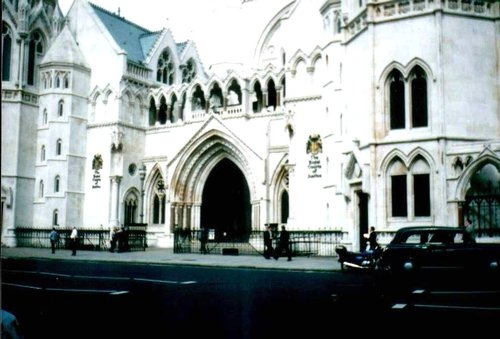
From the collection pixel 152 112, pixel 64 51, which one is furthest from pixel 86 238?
pixel 64 51

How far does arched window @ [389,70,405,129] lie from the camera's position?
2356cm

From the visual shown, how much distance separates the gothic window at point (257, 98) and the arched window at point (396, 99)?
14905 millimetres

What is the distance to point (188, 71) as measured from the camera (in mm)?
49062

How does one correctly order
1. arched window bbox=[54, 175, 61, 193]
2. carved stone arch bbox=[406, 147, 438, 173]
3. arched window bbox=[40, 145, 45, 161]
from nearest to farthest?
carved stone arch bbox=[406, 147, 438, 173], arched window bbox=[54, 175, 61, 193], arched window bbox=[40, 145, 45, 161]

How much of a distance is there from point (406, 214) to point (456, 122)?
4231mm

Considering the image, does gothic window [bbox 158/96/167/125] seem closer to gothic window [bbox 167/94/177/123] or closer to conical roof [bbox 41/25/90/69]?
gothic window [bbox 167/94/177/123]

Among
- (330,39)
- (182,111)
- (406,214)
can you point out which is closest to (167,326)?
(406,214)

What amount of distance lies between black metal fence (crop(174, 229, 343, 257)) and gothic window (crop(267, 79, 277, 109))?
967cm

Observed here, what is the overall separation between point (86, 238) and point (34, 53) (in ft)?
49.6

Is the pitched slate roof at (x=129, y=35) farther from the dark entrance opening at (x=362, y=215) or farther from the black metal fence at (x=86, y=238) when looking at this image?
the dark entrance opening at (x=362, y=215)

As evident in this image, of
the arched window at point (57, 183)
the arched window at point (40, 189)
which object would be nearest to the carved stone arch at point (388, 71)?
the arched window at point (57, 183)

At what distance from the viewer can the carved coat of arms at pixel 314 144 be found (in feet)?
103

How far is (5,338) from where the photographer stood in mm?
3037

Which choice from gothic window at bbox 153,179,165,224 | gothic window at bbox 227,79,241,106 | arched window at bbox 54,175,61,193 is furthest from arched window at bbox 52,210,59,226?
gothic window at bbox 227,79,241,106
